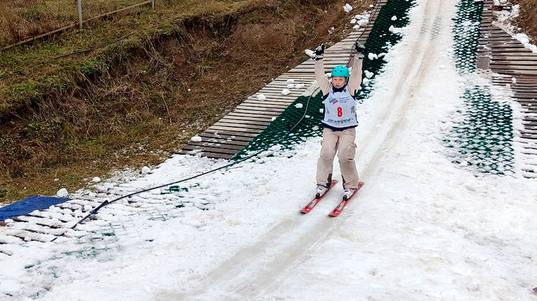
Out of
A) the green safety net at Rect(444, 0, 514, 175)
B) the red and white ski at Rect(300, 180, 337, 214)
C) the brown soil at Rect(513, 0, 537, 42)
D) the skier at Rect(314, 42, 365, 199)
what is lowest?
the red and white ski at Rect(300, 180, 337, 214)

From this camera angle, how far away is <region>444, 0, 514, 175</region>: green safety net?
832 cm

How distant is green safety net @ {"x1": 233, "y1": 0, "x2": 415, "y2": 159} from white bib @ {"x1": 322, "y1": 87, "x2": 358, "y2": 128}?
2.48m

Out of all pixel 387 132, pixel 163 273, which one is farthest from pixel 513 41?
pixel 163 273

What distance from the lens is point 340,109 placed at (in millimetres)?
7035

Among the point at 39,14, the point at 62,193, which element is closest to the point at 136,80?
the point at 39,14

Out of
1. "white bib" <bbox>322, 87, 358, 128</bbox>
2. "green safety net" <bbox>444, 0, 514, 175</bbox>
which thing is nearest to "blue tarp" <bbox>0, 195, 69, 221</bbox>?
"white bib" <bbox>322, 87, 358, 128</bbox>

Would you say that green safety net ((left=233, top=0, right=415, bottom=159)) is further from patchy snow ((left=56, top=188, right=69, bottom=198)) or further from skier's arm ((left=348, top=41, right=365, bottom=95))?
patchy snow ((left=56, top=188, right=69, bottom=198))

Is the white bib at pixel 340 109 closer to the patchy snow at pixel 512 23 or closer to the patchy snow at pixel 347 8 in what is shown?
the patchy snow at pixel 512 23

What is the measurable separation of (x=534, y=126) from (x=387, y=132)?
8.43 feet

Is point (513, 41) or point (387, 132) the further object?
point (513, 41)

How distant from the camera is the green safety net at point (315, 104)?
9922 mm

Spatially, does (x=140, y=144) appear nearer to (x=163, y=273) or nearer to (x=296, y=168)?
(x=296, y=168)

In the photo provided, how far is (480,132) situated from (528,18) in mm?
6158

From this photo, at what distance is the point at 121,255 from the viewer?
6.00m
